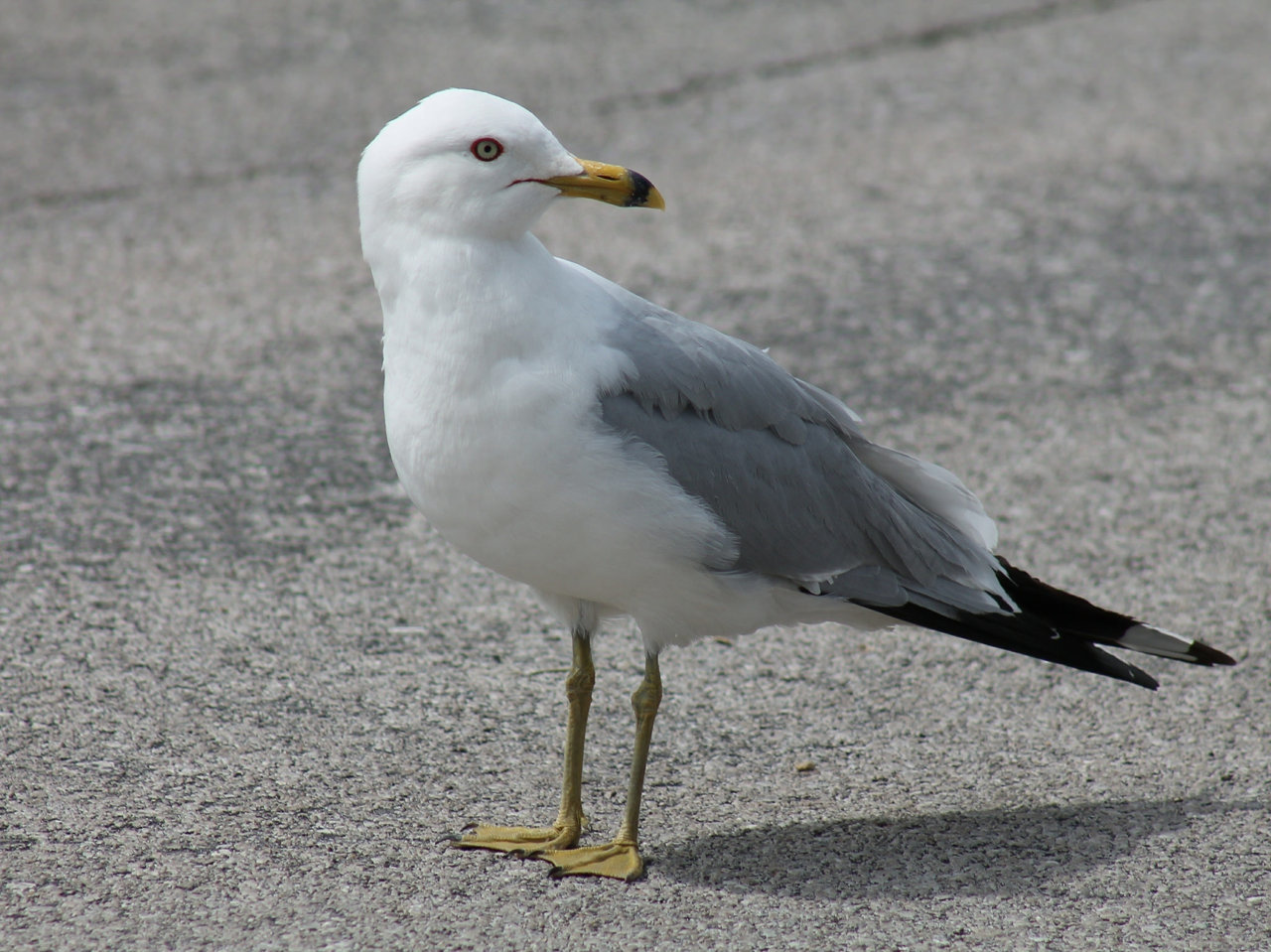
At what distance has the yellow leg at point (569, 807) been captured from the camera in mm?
3230

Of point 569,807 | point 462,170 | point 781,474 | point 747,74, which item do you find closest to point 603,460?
point 781,474

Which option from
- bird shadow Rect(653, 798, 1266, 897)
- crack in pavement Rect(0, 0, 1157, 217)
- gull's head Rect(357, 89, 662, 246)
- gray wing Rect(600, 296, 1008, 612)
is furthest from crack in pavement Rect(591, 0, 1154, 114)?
bird shadow Rect(653, 798, 1266, 897)

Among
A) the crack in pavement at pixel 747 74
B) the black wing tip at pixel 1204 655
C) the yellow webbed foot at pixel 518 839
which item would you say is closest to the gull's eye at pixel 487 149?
the yellow webbed foot at pixel 518 839

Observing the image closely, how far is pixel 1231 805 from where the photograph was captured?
11.3ft

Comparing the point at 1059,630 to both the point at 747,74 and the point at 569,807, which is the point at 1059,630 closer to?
the point at 569,807

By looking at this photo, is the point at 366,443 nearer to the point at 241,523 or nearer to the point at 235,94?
the point at 241,523

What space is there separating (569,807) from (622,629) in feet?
3.54

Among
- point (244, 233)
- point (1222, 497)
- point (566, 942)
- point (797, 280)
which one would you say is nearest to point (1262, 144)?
point (797, 280)

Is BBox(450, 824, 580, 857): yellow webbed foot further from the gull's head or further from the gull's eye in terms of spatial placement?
the gull's eye

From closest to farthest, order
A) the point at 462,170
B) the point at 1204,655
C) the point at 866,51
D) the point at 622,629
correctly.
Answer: the point at 462,170, the point at 1204,655, the point at 622,629, the point at 866,51

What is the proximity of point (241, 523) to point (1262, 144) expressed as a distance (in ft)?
18.0

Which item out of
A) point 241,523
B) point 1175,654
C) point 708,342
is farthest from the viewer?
point 241,523

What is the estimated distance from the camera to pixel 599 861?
125 inches

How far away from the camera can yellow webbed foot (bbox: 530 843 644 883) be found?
124 inches
